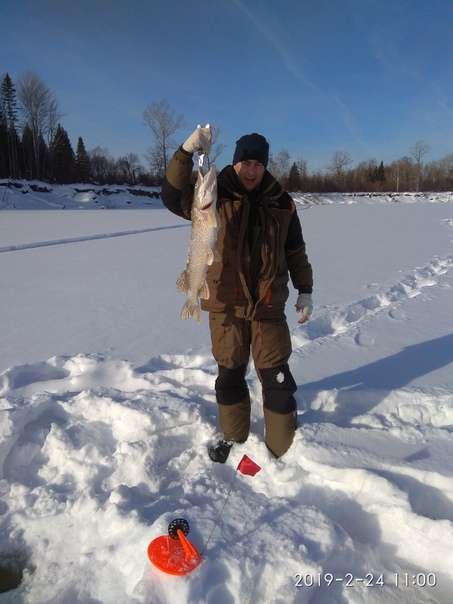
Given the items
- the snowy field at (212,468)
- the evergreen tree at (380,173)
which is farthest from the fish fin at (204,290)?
the evergreen tree at (380,173)

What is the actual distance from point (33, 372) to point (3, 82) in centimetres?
4820

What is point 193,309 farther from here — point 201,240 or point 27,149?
point 27,149

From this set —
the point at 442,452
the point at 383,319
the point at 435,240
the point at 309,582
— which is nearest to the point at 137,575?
the point at 309,582

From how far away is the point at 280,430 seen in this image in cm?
240

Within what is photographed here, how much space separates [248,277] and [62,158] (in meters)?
50.5

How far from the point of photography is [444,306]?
5.22 metres

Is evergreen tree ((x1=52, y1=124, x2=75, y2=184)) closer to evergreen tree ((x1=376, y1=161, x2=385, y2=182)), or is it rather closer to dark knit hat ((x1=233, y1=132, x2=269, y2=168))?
dark knit hat ((x1=233, y1=132, x2=269, y2=168))

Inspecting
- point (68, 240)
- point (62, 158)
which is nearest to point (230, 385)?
point (68, 240)

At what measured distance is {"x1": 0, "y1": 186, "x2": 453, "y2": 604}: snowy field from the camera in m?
1.70

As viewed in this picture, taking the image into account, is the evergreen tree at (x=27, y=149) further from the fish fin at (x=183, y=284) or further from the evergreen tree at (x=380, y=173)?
the evergreen tree at (x=380, y=173)

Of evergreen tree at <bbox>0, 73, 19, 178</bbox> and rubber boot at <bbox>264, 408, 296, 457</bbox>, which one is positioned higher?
evergreen tree at <bbox>0, 73, 19, 178</bbox>

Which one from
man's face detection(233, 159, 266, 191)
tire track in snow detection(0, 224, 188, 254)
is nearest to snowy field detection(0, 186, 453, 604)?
man's face detection(233, 159, 266, 191)

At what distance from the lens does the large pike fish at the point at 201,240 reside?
76.3 inches

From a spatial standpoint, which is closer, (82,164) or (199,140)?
(199,140)
